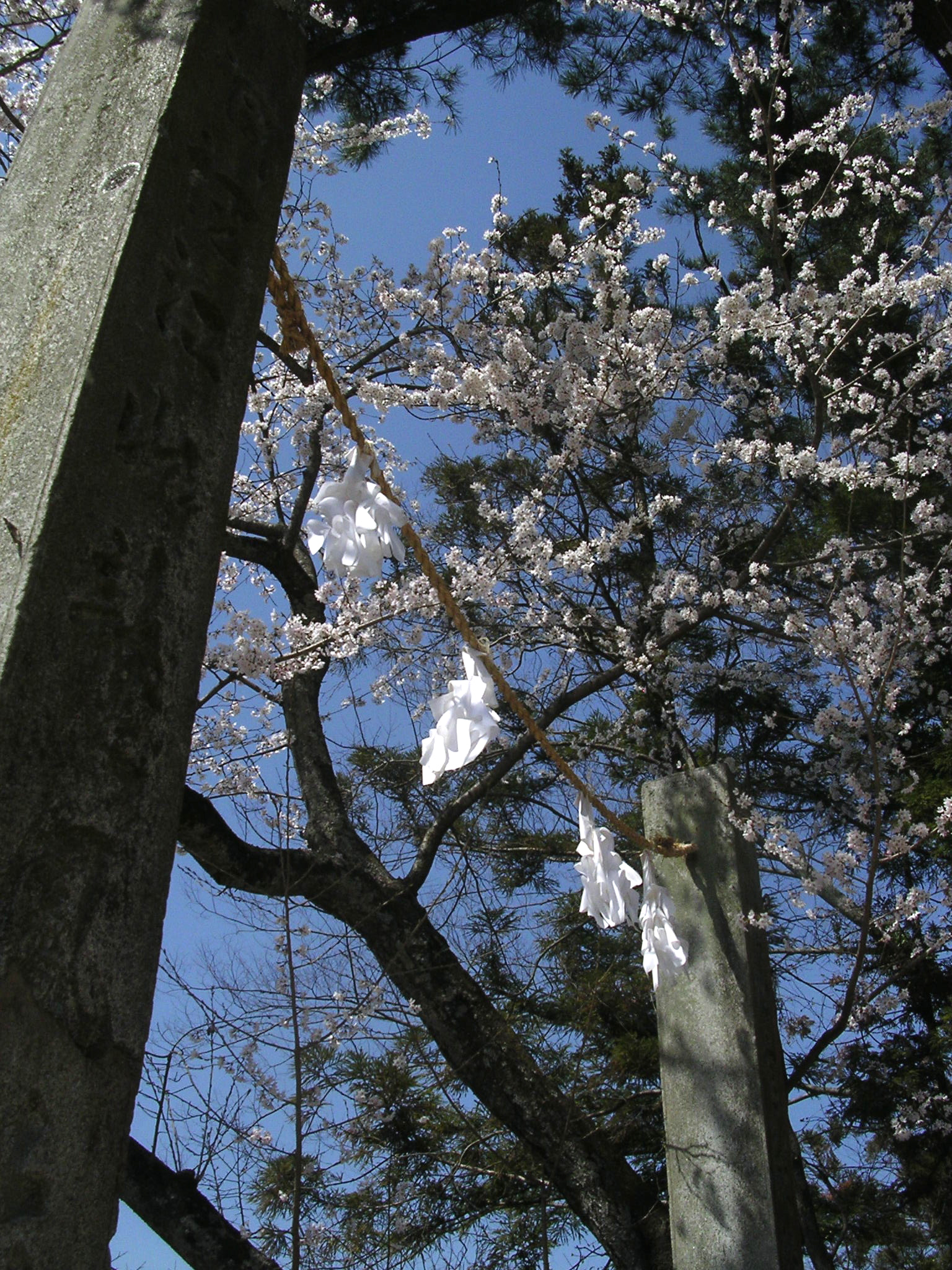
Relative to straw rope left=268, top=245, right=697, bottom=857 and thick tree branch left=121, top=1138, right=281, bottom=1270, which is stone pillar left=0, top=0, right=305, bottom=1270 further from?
thick tree branch left=121, top=1138, right=281, bottom=1270

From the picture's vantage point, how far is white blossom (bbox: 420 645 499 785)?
5.76 ft

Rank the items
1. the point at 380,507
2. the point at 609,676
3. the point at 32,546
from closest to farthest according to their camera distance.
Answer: the point at 32,546, the point at 380,507, the point at 609,676

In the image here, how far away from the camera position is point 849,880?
174 inches

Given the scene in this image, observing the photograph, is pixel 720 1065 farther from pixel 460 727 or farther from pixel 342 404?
pixel 342 404

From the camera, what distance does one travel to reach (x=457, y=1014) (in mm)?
3520

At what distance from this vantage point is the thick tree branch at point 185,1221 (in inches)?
115

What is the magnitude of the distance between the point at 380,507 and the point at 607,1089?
148 inches

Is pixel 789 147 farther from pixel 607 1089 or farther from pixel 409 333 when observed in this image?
pixel 607 1089

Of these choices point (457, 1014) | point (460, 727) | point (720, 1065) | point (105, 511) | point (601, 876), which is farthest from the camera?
point (457, 1014)

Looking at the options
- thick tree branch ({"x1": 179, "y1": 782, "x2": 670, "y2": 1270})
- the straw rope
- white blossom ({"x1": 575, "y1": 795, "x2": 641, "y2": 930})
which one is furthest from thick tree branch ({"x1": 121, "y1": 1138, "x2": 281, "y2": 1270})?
the straw rope

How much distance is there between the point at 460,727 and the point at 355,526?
1.38ft

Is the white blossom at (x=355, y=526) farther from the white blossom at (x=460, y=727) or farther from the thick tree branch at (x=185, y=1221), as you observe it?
the thick tree branch at (x=185, y=1221)

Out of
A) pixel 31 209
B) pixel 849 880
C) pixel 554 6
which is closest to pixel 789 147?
pixel 554 6

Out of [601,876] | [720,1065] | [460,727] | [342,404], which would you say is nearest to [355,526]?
[342,404]
